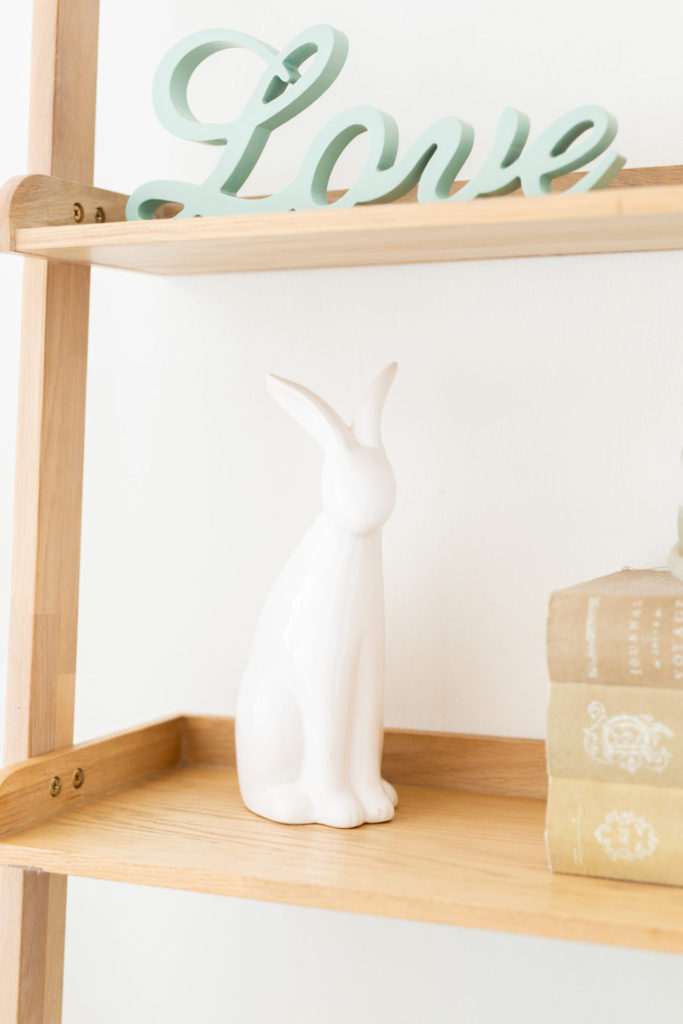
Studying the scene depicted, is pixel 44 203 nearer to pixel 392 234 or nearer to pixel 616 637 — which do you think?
pixel 392 234

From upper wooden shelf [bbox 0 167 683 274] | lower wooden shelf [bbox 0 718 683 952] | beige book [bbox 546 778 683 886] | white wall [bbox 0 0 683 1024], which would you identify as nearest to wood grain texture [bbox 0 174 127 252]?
upper wooden shelf [bbox 0 167 683 274]

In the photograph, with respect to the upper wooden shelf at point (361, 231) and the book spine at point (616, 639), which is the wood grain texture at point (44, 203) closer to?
the upper wooden shelf at point (361, 231)

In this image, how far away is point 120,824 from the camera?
698 mm

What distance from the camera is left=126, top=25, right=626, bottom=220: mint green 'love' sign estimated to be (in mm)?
611

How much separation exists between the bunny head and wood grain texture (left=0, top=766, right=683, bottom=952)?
191 mm

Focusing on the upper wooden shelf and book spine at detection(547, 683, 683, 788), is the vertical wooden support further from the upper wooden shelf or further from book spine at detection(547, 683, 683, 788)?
book spine at detection(547, 683, 683, 788)

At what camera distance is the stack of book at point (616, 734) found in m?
0.58

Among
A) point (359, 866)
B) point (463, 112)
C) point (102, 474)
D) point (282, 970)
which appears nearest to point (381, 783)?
point (359, 866)

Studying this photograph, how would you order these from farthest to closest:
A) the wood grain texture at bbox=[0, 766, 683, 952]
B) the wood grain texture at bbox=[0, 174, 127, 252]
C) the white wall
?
the white wall
the wood grain texture at bbox=[0, 174, 127, 252]
the wood grain texture at bbox=[0, 766, 683, 952]

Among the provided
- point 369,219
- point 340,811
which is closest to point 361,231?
point 369,219

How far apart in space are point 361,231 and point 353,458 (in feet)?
0.48

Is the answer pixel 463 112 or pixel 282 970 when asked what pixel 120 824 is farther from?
pixel 463 112

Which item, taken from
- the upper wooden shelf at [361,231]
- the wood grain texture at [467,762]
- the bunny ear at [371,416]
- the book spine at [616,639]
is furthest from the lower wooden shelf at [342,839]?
the upper wooden shelf at [361,231]

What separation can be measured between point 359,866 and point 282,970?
29cm
